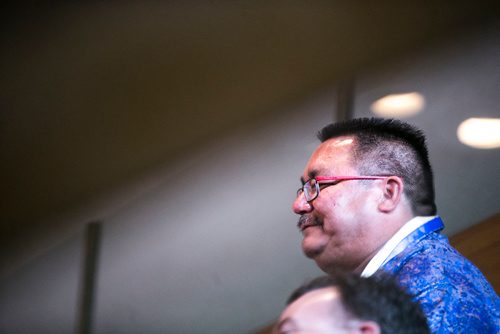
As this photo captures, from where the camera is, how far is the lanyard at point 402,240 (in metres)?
1.38

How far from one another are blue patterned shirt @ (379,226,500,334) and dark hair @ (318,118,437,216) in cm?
15

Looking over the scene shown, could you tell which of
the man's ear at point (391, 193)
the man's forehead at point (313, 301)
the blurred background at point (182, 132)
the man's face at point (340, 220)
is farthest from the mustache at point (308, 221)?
the blurred background at point (182, 132)

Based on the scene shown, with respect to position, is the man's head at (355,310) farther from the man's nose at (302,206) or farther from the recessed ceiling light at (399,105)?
the recessed ceiling light at (399,105)

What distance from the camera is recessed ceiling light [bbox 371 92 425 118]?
2303 millimetres

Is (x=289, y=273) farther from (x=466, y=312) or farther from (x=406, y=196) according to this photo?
(x=466, y=312)

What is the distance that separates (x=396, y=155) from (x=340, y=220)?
19 cm

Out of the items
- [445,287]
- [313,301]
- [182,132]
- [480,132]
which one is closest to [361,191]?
[445,287]

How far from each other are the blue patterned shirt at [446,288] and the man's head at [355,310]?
13.2 inches

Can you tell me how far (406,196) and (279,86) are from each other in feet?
4.25

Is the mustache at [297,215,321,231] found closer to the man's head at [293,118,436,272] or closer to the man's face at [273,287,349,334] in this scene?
the man's head at [293,118,436,272]

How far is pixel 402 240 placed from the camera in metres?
1.40

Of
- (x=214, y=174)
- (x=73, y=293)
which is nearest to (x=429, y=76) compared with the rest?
(x=214, y=174)

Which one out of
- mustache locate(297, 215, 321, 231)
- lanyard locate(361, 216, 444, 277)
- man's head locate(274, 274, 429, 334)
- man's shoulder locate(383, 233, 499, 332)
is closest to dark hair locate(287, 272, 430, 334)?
man's head locate(274, 274, 429, 334)

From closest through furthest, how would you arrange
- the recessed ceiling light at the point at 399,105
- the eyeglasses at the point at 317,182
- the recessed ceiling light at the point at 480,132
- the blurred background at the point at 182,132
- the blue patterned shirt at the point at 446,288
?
1. the blue patterned shirt at the point at 446,288
2. the eyeglasses at the point at 317,182
3. the recessed ceiling light at the point at 480,132
4. the recessed ceiling light at the point at 399,105
5. the blurred background at the point at 182,132
